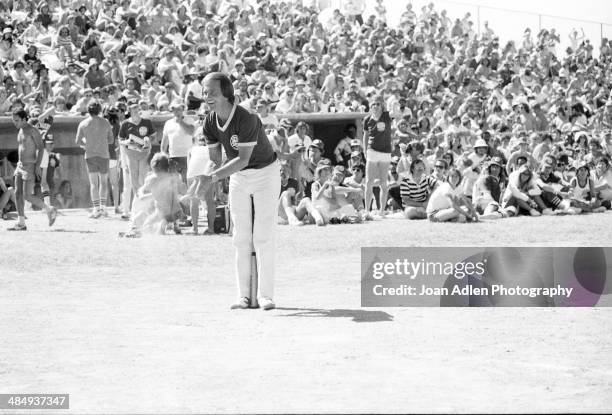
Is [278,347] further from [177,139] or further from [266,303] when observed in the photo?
[177,139]

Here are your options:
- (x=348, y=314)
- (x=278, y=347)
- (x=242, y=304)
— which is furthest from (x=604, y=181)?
(x=278, y=347)

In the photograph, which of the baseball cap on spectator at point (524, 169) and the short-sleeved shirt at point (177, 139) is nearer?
the short-sleeved shirt at point (177, 139)

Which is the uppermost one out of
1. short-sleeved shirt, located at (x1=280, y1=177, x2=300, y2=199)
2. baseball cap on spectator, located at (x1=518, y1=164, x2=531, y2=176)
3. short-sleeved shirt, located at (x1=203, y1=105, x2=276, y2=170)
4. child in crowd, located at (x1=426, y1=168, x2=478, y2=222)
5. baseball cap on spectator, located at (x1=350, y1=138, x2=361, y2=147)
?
short-sleeved shirt, located at (x1=203, y1=105, x2=276, y2=170)

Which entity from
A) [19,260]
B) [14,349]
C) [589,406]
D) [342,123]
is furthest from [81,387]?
[342,123]

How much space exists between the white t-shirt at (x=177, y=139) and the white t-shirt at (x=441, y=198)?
3786mm

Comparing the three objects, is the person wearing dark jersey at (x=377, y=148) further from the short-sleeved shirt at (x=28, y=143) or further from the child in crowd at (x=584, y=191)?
the short-sleeved shirt at (x=28, y=143)

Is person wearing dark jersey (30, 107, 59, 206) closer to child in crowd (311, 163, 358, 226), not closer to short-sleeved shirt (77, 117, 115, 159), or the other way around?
short-sleeved shirt (77, 117, 115, 159)

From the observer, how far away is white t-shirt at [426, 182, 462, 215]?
18.4 meters

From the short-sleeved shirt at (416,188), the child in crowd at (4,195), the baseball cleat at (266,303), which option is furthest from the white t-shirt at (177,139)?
the baseball cleat at (266,303)

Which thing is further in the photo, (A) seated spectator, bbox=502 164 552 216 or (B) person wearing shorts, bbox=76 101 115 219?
(A) seated spectator, bbox=502 164 552 216

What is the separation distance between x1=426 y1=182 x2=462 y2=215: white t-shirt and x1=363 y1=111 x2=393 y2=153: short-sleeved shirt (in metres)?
1.28

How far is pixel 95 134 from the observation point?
1894 cm

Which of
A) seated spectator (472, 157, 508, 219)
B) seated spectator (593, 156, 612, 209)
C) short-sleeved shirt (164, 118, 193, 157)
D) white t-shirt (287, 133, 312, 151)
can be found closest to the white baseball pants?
short-sleeved shirt (164, 118, 193, 157)

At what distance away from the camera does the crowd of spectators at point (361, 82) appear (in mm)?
20453
